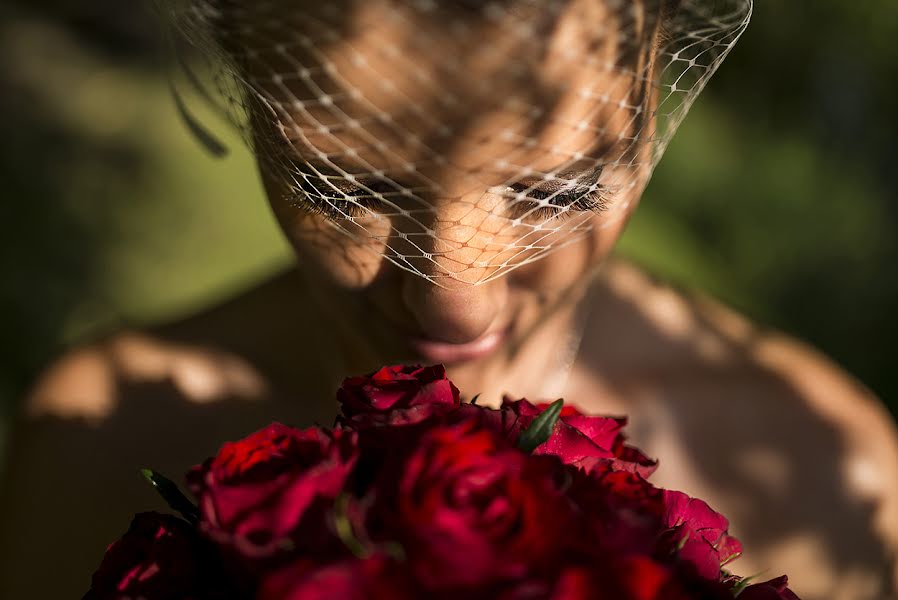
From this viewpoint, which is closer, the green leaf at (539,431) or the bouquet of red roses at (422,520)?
the bouquet of red roses at (422,520)

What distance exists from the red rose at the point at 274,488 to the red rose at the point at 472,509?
0.17 feet

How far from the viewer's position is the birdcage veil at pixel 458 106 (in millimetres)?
983

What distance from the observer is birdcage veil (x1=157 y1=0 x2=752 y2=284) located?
983mm

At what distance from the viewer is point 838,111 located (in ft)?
12.3

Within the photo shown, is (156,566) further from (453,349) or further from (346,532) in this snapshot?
(453,349)

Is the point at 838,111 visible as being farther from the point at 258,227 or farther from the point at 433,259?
the point at 433,259

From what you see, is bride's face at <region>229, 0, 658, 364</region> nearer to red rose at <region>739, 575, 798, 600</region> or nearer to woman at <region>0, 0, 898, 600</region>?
Result: woman at <region>0, 0, 898, 600</region>

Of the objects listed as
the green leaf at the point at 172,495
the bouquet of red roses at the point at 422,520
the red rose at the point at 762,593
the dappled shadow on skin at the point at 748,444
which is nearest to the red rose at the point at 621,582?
the bouquet of red roses at the point at 422,520

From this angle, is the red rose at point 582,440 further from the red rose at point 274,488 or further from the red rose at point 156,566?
the red rose at point 156,566

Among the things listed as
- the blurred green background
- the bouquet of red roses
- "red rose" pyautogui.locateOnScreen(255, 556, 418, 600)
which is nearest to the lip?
the bouquet of red roses

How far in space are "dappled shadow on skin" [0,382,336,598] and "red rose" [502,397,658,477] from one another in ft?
3.53

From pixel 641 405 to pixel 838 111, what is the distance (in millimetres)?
2308

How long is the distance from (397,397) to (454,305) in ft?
1.31

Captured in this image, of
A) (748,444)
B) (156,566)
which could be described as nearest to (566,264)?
(156,566)
